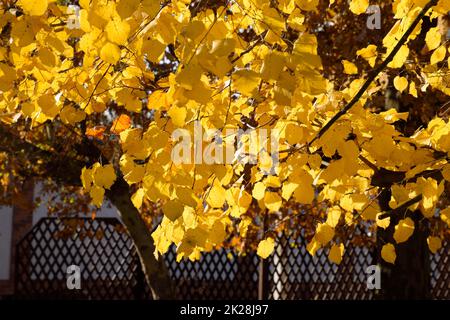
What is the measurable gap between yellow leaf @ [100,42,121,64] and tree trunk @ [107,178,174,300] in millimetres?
4061

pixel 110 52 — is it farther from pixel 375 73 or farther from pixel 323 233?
pixel 323 233

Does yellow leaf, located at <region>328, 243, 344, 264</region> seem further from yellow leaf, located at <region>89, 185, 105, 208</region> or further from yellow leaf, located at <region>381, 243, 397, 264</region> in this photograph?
yellow leaf, located at <region>89, 185, 105, 208</region>

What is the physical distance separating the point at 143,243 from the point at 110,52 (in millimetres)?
4180

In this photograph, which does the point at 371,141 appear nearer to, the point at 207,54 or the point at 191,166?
the point at 191,166

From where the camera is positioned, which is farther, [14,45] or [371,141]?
[371,141]

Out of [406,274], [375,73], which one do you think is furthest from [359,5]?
[406,274]

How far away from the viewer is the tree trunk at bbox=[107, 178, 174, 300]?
6293 millimetres

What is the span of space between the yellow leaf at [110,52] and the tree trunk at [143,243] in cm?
406

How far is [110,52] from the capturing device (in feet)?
7.42

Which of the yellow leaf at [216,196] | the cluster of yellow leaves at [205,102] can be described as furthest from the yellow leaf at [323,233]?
the yellow leaf at [216,196]
